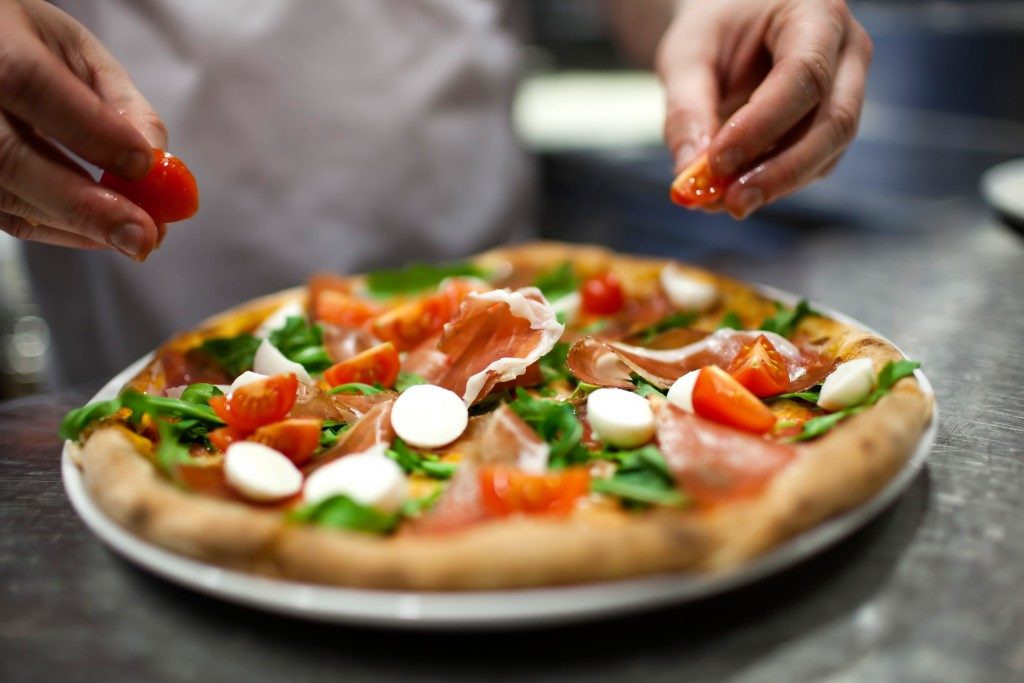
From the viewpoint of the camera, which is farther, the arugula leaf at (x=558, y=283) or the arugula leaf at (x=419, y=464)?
the arugula leaf at (x=558, y=283)

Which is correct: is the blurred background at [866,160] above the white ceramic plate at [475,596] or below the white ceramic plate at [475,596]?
below

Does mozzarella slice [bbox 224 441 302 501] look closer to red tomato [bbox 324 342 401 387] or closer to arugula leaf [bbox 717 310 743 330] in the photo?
red tomato [bbox 324 342 401 387]

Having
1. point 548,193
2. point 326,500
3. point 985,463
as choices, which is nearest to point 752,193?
point 985,463

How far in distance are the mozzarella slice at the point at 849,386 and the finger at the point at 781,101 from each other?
58 centimetres

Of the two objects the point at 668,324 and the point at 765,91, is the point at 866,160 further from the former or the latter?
the point at 765,91

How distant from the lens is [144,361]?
2186 millimetres

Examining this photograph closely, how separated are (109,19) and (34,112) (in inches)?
64.9

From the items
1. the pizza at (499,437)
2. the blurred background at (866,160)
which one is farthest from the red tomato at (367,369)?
the blurred background at (866,160)

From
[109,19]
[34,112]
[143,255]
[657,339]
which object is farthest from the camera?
[109,19]

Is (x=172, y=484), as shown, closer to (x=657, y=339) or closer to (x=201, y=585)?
(x=201, y=585)

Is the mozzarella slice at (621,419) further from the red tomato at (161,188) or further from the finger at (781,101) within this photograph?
the red tomato at (161,188)

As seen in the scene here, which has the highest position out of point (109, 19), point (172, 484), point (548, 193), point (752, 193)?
point (109, 19)

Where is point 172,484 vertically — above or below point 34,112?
below

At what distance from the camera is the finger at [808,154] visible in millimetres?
2090
